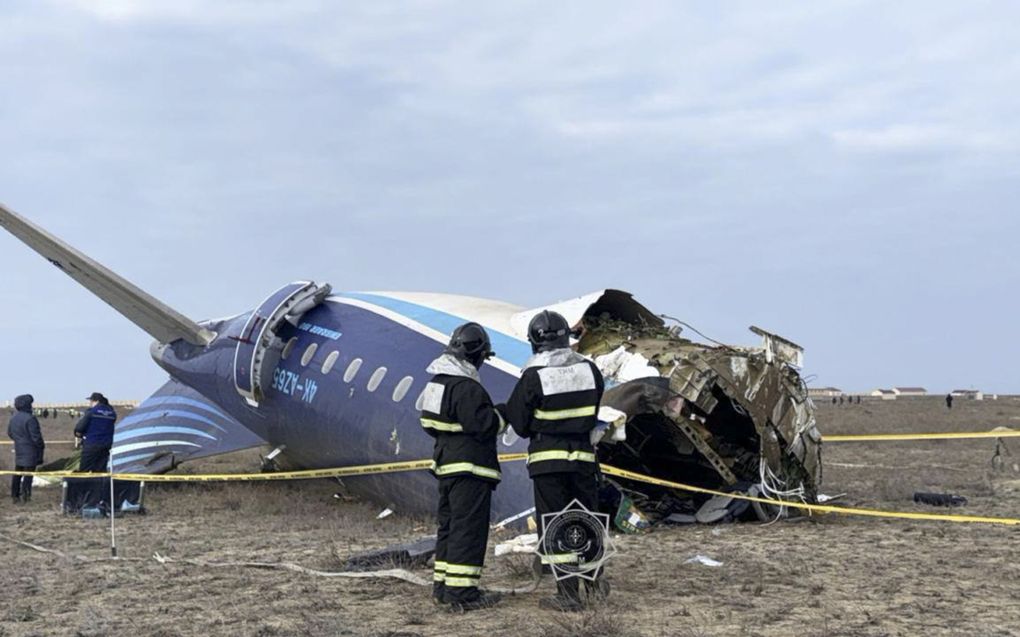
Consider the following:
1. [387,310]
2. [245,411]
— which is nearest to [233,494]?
[245,411]

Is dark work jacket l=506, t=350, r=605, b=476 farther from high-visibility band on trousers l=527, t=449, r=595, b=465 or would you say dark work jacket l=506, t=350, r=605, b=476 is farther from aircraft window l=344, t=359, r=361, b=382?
aircraft window l=344, t=359, r=361, b=382

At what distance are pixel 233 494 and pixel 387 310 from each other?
5316 mm

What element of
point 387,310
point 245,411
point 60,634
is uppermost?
point 387,310

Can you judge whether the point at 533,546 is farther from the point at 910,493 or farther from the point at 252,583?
the point at 910,493

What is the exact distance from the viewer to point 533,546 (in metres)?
11.9

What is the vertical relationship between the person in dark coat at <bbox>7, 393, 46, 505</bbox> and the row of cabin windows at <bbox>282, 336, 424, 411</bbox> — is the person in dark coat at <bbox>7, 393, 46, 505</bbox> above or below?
below

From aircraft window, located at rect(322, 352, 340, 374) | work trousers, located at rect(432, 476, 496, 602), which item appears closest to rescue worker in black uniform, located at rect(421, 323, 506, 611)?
work trousers, located at rect(432, 476, 496, 602)

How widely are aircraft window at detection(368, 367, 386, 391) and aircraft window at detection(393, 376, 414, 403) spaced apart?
50 cm

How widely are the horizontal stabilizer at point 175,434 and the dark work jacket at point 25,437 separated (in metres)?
1.79

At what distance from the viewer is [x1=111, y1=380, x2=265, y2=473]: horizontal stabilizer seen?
21.4m

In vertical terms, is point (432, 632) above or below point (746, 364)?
below

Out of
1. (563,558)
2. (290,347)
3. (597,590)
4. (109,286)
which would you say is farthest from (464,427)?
(109,286)

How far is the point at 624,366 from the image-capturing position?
46.4ft

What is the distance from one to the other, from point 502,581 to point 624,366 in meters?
Answer: 4.63
